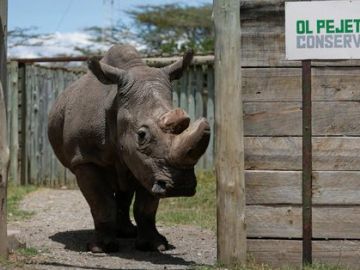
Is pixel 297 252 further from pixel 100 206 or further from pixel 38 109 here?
pixel 38 109

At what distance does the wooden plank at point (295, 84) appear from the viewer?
597cm

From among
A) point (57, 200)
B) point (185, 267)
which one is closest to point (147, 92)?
point (185, 267)

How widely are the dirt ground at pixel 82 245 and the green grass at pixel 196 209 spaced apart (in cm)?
40

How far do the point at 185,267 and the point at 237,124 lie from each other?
119cm

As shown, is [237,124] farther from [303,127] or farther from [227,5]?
[227,5]

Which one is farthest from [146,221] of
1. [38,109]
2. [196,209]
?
[38,109]

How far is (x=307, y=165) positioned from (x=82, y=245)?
8.78ft

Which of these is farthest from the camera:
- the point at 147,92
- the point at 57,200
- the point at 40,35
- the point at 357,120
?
the point at 40,35

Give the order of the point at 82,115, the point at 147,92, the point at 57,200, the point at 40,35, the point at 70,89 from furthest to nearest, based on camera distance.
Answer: the point at 40,35
the point at 57,200
the point at 70,89
the point at 82,115
the point at 147,92

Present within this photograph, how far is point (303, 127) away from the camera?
5.98 m

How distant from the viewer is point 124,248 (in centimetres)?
764

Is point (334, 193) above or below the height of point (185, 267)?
above

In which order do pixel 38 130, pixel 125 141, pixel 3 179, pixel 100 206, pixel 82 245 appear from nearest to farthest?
pixel 3 179 → pixel 125 141 → pixel 100 206 → pixel 82 245 → pixel 38 130

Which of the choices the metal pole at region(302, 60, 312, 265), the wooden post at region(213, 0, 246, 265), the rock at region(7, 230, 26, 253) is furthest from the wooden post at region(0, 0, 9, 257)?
the metal pole at region(302, 60, 312, 265)
